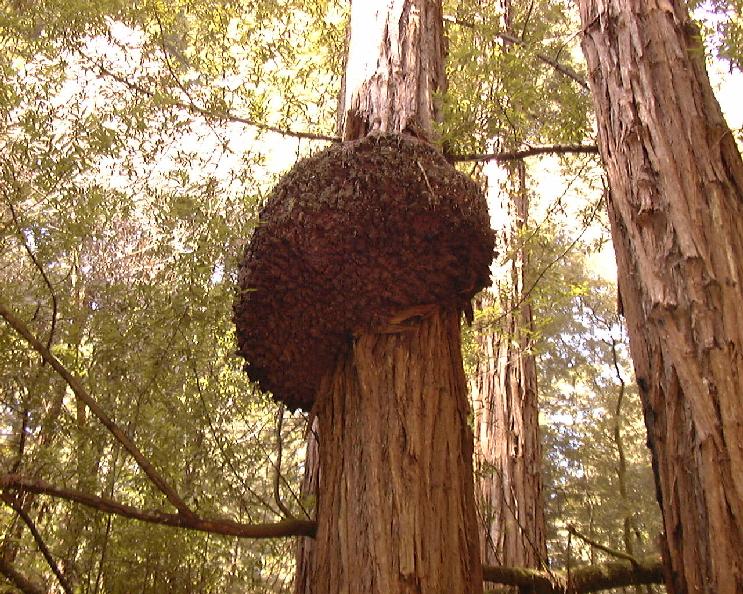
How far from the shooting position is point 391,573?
8.55 feet

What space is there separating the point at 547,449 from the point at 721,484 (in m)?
9.38

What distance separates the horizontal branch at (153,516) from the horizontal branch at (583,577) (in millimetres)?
1367

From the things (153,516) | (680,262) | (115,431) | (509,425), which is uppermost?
(509,425)

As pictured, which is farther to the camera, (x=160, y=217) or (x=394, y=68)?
(x=394, y=68)

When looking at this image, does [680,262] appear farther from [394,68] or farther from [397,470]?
[394,68]

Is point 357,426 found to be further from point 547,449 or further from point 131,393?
point 547,449

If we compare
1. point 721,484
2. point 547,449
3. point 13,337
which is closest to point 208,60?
point 13,337

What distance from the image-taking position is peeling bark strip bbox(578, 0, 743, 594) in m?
2.32

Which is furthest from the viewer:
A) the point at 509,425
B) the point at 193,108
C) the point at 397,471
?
the point at 509,425

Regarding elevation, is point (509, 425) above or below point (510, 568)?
above

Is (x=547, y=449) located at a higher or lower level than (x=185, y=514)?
higher

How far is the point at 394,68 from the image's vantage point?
3967 millimetres

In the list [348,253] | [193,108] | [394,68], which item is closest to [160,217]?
[193,108]

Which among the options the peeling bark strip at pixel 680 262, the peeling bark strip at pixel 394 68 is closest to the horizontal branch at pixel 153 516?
the peeling bark strip at pixel 680 262
